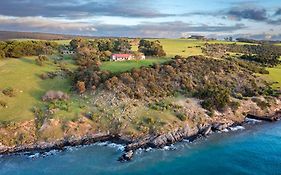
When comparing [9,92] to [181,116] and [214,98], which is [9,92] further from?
[214,98]

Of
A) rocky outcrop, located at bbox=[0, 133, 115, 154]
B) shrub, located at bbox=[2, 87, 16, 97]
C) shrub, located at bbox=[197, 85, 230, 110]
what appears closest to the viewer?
rocky outcrop, located at bbox=[0, 133, 115, 154]

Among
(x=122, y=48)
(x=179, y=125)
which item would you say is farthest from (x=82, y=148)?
(x=122, y=48)

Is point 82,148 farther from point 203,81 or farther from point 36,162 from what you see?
point 203,81

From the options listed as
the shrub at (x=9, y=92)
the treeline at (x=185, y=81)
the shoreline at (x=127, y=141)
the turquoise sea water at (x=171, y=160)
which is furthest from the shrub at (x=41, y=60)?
the turquoise sea water at (x=171, y=160)

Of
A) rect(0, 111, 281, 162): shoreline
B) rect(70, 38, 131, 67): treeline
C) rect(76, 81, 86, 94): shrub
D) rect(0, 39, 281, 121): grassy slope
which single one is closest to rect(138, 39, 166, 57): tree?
rect(70, 38, 131, 67): treeline

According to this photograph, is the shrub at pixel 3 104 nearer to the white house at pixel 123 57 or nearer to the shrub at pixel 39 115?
the shrub at pixel 39 115

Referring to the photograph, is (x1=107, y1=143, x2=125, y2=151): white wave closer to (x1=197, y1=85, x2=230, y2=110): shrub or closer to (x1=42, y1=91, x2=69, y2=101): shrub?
(x1=42, y1=91, x2=69, y2=101): shrub
